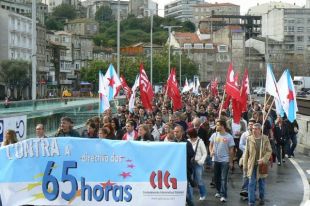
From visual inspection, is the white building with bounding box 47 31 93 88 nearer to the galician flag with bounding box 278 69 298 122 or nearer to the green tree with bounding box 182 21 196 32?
the green tree with bounding box 182 21 196 32

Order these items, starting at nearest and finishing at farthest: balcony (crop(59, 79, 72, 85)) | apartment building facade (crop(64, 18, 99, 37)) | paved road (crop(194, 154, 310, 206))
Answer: paved road (crop(194, 154, 310, 206)) < balcony (crop(59, 79, 72, 85)) < apartment building facade (crop(64, 18, 99, 37))

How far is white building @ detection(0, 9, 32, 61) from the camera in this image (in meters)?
88.2

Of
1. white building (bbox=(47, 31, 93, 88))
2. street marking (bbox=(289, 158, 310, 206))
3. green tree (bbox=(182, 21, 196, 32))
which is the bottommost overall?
street marking (bbox=(289, 158, 310, 206))

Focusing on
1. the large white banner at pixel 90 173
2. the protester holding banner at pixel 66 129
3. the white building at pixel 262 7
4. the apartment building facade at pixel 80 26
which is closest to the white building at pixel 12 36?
the apartment building facade at pixel 80 26

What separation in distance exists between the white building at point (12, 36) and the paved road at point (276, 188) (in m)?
75.2

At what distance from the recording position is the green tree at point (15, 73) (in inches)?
3061

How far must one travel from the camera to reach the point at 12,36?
294 ft

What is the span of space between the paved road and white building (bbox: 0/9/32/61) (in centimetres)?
7519

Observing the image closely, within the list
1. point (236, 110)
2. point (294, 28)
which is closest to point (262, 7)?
point (294, 28)

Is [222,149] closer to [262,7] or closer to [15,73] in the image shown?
[15,73]

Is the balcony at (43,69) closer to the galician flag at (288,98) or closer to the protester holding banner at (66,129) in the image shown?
the galician flag at (288,98)

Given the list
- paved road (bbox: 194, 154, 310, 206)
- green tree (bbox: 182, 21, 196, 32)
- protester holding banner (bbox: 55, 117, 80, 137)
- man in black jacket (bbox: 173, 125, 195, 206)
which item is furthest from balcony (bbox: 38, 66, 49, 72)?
man in black jacket (bbox: 173, 125, 195, 206)

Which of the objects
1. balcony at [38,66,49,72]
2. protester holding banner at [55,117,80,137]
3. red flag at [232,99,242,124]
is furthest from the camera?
balcony at [38,66,49,72]

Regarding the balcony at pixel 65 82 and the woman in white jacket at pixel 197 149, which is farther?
the balcony at pixel 65 82
